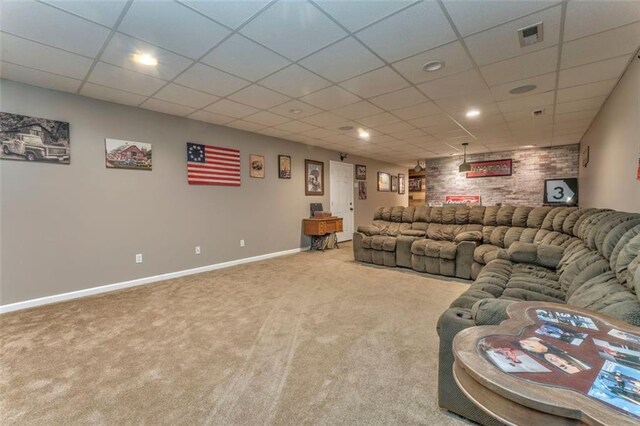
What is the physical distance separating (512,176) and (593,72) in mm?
5357

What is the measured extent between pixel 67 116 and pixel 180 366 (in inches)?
132

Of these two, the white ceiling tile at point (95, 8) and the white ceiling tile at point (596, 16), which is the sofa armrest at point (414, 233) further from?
the white ceiling tile at point (95, 8)

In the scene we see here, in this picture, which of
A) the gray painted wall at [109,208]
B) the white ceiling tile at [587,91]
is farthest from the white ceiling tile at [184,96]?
the white ceiling tile at [587,91]

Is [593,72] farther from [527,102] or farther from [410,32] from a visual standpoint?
[410,32]

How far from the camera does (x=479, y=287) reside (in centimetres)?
233

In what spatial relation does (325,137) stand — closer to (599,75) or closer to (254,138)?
(254,138)

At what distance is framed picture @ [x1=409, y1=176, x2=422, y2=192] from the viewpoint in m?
13.1

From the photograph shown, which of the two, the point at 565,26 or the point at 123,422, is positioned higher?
the point at 565,26

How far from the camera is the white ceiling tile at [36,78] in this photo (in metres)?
2.84

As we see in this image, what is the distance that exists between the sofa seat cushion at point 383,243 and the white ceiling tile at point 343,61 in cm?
292

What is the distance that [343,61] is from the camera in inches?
107

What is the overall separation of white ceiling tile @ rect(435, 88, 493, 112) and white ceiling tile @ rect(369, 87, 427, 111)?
1.06 feet

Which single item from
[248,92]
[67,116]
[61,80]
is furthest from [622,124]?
[67,116]

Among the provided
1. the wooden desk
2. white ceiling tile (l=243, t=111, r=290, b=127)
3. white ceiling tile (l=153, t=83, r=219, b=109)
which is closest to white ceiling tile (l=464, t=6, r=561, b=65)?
white ceiling tile (l=243, t=111, r=290, b=127)
